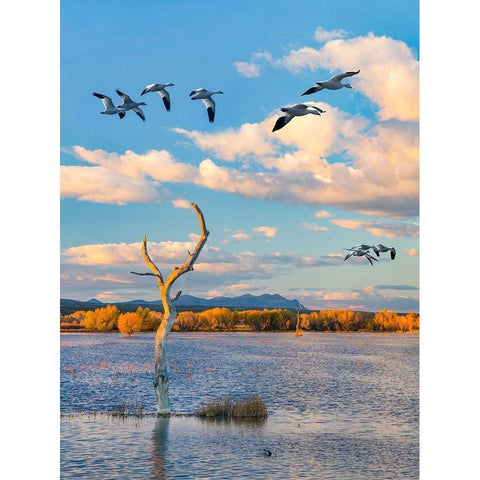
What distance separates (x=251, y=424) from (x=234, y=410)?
0.47 metres

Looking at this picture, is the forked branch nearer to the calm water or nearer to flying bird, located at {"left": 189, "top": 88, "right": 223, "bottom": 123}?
flying bird, located at {"left": 189, "top": 88, "right": 223, "bottom": 123}

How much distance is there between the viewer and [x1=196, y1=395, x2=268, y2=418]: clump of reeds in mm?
10867

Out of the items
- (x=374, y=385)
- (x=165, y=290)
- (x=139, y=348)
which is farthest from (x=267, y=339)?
(x=165, y=290)

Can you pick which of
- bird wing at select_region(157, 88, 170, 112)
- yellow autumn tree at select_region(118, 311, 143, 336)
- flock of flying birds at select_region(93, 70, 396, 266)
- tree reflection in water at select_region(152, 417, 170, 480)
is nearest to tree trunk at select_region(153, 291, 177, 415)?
tree reflection in water at select_region(152, 417, 170, 480)

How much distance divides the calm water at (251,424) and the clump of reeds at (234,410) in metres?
0.30

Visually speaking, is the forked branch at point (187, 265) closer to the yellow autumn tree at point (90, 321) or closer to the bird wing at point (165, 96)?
the bird wing at point (165, 96)

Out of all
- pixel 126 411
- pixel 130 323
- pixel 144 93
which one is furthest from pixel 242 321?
pixel 144 93

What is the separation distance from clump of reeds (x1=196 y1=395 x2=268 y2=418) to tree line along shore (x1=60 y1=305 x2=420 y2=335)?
1838cm

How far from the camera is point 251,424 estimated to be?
423 inches
